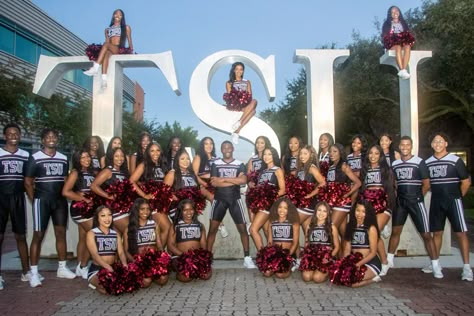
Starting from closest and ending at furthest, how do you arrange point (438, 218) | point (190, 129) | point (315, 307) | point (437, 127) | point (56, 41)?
point (315, 307)
point (438, 218)
point (437, 127)
point (56, 41)
point (190, 129)

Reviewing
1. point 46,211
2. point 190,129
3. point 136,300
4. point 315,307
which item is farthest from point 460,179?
point 190,129

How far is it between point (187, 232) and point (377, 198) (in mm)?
2708

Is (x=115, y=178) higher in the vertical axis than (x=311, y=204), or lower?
higher

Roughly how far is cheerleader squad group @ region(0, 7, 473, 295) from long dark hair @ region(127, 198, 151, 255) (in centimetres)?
1

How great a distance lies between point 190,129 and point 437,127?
2106 inches

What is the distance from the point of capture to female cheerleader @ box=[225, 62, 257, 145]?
858 centimetres

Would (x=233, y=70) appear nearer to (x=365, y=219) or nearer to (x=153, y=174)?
(x=153, y=174)

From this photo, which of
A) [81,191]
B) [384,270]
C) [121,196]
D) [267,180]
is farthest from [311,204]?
[81,191]

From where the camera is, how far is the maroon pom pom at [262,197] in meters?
6.34

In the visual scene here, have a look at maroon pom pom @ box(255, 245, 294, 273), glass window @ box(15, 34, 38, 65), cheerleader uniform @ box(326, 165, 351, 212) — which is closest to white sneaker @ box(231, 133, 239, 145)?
cheerleader uniform @ box(326, 165, 351, 212)

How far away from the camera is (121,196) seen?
20.0 ft

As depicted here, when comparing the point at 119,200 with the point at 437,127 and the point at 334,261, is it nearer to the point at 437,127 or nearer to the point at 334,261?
the point at 334,261

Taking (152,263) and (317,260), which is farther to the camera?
(317,260)

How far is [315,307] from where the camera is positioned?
466cm
